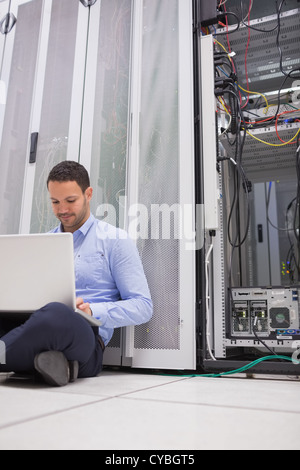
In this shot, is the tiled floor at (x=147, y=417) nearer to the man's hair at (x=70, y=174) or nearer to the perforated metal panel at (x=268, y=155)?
the man's hair at (x=70, y=174)

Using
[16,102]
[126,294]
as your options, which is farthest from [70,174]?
[16,102]

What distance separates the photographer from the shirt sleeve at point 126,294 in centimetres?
168

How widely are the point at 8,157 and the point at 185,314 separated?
1.55 meters

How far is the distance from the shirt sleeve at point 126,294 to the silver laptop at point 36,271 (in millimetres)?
277

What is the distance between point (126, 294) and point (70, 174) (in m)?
0.63

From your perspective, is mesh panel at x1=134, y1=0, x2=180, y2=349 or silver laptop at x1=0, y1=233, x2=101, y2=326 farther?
mesh panel at x1=134, y1=0, x2=180, y2=349

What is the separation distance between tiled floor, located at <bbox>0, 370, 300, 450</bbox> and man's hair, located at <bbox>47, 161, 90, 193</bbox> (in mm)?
917

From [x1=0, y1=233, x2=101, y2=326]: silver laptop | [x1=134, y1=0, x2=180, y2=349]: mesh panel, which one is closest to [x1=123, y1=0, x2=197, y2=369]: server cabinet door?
[x1=134, y1=0, x2=180, y2=349]: mesh panel

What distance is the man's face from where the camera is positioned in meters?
1.88

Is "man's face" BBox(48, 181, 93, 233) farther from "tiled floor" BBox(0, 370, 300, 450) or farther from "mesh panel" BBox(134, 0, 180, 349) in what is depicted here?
"tiled floor" BBox(0, 370, 300, 450)

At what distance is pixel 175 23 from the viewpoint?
2.29 meters

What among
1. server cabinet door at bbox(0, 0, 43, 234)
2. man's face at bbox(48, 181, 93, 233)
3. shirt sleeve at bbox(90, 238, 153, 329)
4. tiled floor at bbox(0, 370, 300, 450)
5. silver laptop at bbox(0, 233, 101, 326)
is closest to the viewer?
tiled floor at bbox(0, 370, 300, 450)

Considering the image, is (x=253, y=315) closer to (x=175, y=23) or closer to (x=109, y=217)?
(x=109, y=217)

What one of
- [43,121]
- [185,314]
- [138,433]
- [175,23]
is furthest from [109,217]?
[138,433]
